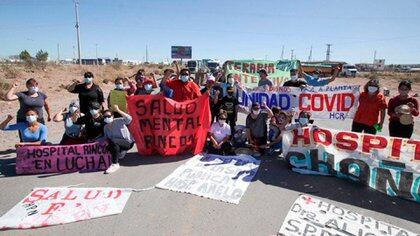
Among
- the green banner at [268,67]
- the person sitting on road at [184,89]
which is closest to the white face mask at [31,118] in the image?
the person sitting on road at [184,89]

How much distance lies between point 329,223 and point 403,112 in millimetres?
2960

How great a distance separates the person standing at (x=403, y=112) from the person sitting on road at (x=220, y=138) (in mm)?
3338

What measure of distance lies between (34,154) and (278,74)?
963cm

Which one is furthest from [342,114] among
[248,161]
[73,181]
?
[73,181]

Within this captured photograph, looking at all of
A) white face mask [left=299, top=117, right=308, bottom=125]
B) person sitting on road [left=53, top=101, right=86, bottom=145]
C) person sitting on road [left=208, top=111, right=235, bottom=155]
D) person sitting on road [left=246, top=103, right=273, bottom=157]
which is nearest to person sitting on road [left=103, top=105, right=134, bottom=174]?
person sitting on road [left=53, top=101, right=86, bottom=145]

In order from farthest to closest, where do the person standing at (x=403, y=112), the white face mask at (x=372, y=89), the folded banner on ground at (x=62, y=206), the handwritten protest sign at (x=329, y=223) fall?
the white face mask at (x=372, y=89), the person standing at (x=403, y=112), the folded banner on ground at (x=62, y=206), the handwritten protest sign at (x=329, y=223)

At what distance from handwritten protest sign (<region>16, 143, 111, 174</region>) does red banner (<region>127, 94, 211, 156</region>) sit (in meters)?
1.04

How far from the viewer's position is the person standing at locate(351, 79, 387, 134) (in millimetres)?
6469

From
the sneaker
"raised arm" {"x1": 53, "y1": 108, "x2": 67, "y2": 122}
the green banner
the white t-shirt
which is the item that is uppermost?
the green banner

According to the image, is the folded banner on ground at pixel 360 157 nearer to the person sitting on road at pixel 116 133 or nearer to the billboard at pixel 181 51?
the person sitting on road at pixel 116 133

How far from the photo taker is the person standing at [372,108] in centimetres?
647

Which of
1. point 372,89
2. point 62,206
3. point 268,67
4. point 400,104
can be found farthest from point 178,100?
point 268,67

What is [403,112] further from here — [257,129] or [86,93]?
[86,93]

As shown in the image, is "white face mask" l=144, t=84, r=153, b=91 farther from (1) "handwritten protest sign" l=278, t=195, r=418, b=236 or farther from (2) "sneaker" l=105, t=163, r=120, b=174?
(1) "handwritten protest sign" l=278, t=195, r=418, b=236
